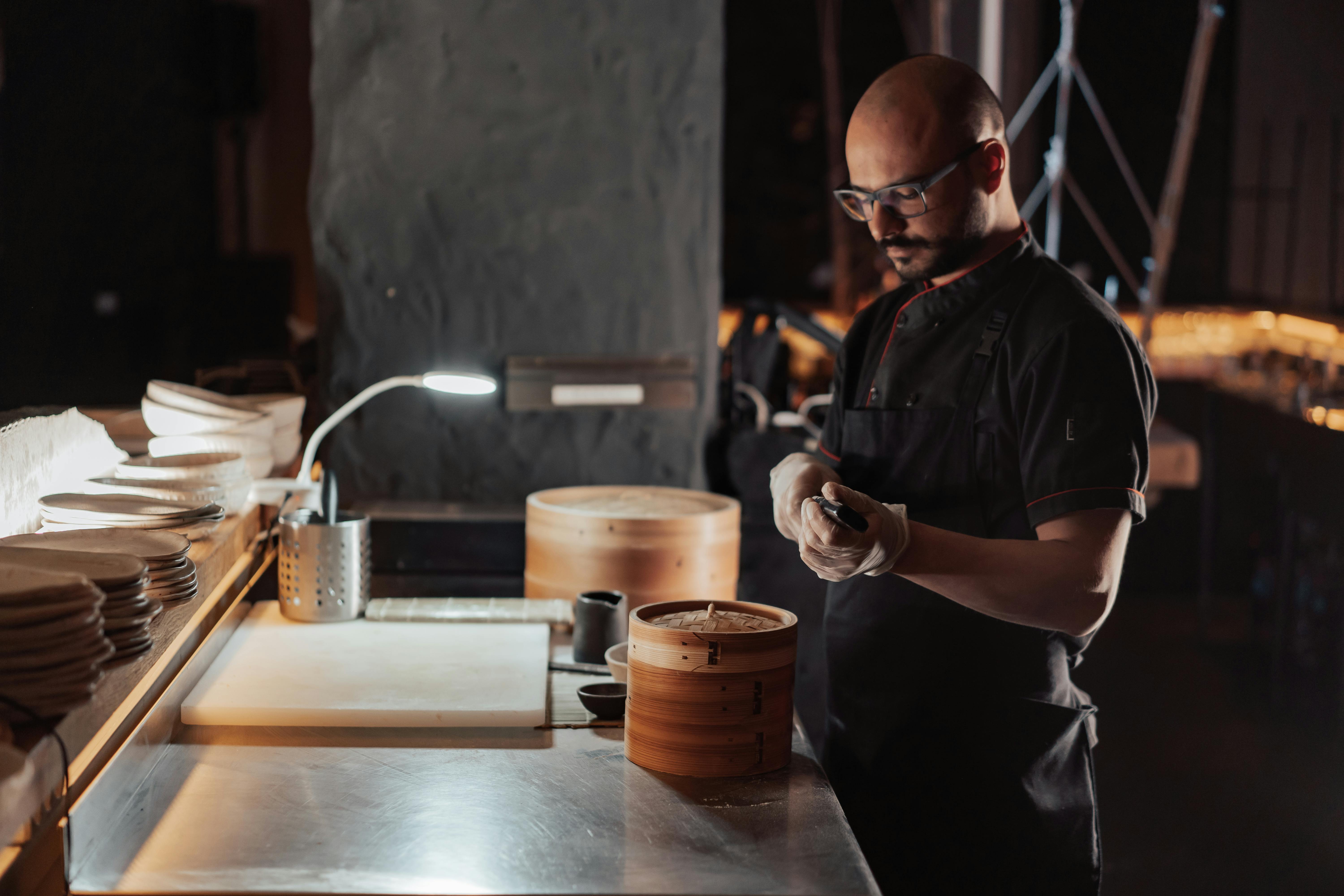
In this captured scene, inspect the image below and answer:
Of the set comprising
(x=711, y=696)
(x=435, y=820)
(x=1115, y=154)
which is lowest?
(x=435, y=820)

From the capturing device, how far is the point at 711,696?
141 centimetres

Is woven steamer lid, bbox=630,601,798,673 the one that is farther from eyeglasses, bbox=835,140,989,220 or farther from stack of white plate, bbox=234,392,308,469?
stack of white plate, bbox=234,392,308,469

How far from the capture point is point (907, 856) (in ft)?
5.56

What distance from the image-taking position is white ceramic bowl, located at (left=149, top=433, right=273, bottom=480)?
2.15 metres

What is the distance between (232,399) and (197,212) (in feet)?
10.6

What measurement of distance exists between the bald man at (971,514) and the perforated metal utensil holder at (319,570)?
807mm

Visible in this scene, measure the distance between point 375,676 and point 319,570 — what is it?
1.16ft

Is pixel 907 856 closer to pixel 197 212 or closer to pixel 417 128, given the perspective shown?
pixel 417 128

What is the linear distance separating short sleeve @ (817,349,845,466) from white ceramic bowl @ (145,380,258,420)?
1.18 m

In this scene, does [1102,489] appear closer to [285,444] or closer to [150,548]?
[150,548]

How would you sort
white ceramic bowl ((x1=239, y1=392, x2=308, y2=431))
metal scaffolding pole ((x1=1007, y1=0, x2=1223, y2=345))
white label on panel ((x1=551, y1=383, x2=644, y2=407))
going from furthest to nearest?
metal scaffolding pole ((x1=1007, y1=0, x2=1223, y2=345)) → white label on panel ((x1=551, y1=383, x2=644, y2=407)) → white ceramic bowl ((x1=239, y1=392, x2=308, y2=431))

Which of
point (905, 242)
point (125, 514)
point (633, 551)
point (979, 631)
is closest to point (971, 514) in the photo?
point (979, 631)

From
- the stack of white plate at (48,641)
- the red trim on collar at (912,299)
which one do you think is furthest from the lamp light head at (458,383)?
the stack of white plate at (48,641)

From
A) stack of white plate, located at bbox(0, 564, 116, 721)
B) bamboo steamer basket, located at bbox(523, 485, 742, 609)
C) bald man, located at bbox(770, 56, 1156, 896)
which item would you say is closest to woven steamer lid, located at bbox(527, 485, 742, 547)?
bamboo steamer basket, located at bbox(523, 485, 742, 609)
